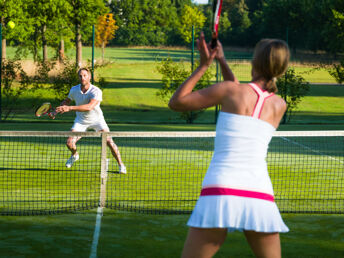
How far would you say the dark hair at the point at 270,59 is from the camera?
2748 millimetres

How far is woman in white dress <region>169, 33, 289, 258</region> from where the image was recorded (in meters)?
2.70

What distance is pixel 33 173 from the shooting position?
889cm

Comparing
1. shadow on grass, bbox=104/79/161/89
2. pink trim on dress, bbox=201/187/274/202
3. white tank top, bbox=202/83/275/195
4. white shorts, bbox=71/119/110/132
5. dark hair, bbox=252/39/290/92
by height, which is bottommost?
shadow on grass, bbox=104/79/161/89

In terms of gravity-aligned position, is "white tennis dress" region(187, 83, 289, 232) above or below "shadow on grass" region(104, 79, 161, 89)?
above

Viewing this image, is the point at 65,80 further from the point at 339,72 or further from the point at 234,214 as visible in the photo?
the point at 234,214

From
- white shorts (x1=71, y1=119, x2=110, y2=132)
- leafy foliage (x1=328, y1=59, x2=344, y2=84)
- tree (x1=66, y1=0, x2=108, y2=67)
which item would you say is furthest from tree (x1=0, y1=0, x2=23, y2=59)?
white shorts (x1=71, y1=119, x2=110, y2=132)

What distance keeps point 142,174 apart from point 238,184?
20.7ft

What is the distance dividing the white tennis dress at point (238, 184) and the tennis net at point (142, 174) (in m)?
3.48

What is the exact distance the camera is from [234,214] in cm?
268

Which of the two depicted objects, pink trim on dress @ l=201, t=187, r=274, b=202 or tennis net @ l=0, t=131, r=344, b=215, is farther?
tennis net @ l=0, t=131, r=344, b=215

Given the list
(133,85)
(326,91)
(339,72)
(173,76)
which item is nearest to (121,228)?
(173,76)

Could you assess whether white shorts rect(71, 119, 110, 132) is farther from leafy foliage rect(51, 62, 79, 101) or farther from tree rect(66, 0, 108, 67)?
tree rect(66, 0, 108, 67)

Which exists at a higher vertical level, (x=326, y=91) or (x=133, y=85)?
(x=326, y=91)

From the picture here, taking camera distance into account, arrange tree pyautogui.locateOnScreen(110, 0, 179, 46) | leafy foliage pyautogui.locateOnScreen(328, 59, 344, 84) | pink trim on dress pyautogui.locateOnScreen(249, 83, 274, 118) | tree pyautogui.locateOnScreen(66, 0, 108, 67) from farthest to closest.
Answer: tree pyautogui.locateOnScreen(110, 0, 179, 46)
tree pyautogui.locateOnScreen(66, 0, 108, 67)
leafy foliage pyautogui.locateOnScreen(328, 59, 344, 84)
pink trim on dress pyautogui.locateOnScreen(249, 83, 274, 118)
